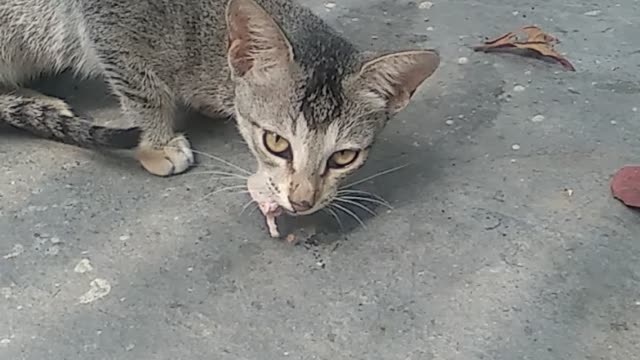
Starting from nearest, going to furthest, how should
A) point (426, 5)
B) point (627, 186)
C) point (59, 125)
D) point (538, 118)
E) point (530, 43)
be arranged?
1. point (627, 186)
2. point (59, 125)
3. point (538, 118)
4. point (530, 43)
5. point (426, 5)

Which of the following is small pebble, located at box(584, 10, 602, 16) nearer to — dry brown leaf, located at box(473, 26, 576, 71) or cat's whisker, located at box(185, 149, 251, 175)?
dry brown leaf, located at box(473, 26, 576, 71)

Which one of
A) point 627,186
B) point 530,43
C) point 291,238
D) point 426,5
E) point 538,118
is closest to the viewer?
point 291,238

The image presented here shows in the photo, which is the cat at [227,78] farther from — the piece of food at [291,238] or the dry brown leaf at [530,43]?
the dry brown leaf at [530,43]

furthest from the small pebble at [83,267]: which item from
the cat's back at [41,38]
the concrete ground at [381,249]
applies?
the cat's back at [41,38]

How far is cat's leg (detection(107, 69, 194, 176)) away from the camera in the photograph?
7.93 ft

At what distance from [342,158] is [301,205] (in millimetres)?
147

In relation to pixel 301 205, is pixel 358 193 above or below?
below

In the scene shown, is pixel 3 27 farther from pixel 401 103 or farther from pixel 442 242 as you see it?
pixel 442 242

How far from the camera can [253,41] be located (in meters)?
2.12

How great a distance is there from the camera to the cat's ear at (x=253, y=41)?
203cm

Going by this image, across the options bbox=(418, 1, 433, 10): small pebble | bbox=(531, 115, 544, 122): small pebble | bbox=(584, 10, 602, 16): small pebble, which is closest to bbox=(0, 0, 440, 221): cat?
bbox=(531, 115, 544, 122): small pebble

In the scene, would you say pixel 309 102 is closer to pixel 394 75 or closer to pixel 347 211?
pixel 394 75

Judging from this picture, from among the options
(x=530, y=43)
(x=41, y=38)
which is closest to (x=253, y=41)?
(x=41, y=38)

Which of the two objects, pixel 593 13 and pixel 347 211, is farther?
pixel 593 13
